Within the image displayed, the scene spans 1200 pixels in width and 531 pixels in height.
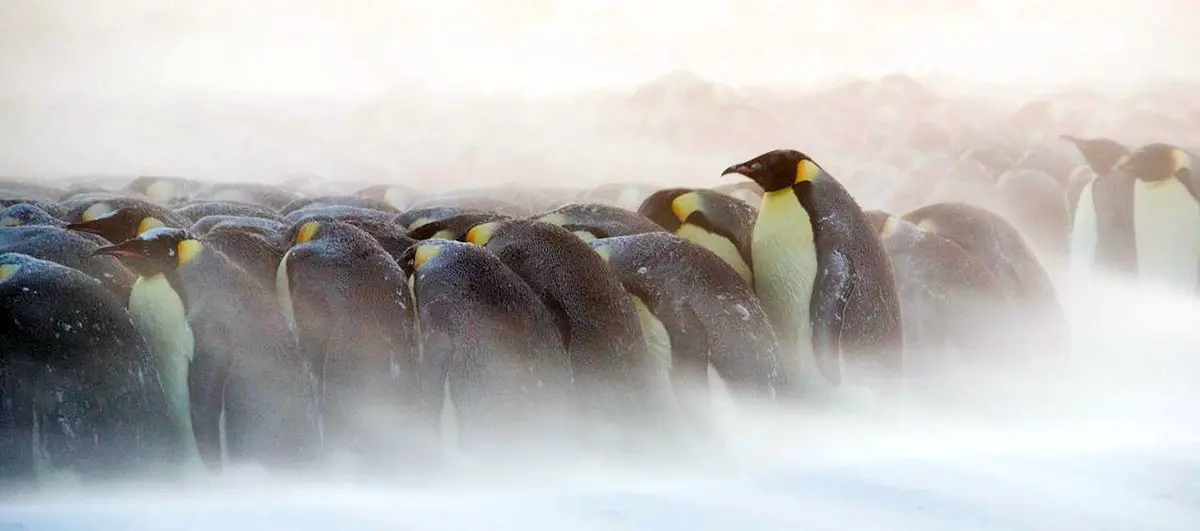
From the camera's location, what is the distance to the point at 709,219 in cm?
197

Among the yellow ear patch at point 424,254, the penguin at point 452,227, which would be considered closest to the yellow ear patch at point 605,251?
the penguin at point 452,227

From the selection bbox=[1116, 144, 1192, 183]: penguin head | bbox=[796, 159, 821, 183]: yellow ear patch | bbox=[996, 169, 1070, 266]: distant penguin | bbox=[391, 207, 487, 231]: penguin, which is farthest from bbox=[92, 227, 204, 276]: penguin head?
bbox=[1116, 144, 1192, 183]: penguin head

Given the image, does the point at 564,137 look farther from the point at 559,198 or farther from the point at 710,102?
the point at 710,102

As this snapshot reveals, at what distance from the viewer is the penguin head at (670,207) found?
1.97 m

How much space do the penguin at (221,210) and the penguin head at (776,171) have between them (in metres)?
0.77

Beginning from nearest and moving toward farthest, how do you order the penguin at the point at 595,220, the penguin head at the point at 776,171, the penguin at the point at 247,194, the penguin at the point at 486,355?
1. the penguin at the point at 486,355
2. the penguin at the point at 247,194
3. the penguin at the point at 595,220
4. the penguin head at the point at 776,171

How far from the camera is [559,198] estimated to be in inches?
77.1

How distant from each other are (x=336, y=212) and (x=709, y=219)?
0.64m

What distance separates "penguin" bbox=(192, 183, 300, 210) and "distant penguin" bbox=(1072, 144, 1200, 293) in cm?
167

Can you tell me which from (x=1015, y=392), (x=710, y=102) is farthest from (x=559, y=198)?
(x=1015, y=392)

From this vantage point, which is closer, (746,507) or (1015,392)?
(746,507)

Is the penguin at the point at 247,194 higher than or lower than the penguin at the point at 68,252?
higher

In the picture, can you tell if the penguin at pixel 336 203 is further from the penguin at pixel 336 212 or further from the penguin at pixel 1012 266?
the penguin at pixel 1012 266

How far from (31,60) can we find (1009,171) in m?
1.82
